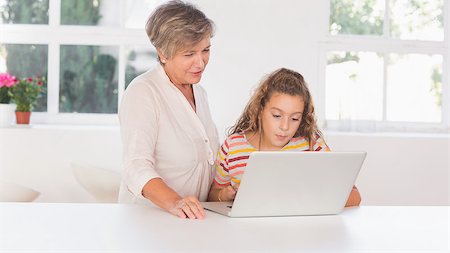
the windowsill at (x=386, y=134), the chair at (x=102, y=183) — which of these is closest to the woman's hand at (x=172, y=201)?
the chair at (x=102, y=183)

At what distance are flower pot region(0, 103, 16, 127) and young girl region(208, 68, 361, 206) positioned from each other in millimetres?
2513

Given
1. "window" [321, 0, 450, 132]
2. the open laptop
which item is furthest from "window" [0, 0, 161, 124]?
the open laptop

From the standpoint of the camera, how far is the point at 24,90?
199 inches

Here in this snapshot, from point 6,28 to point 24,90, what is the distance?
0.48 m

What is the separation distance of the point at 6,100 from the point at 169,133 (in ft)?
8.83

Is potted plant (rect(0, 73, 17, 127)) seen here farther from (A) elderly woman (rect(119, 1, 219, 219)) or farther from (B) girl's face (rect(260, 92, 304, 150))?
(B) girl's face (rect(260, 92, 304, 150))

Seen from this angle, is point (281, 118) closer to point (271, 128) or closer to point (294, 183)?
point (271, 128)

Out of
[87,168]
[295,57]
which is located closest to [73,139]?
[87,168]

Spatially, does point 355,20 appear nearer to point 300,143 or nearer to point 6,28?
point 6,28

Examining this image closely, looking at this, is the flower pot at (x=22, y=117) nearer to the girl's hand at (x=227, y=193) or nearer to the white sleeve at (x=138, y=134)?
the white sleeve at (x=138, y=134)

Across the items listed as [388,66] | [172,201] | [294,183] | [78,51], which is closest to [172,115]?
[172,201]

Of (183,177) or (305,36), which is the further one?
(305,36)

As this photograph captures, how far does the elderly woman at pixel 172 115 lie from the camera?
2.58m

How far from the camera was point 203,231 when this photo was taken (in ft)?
6.73
